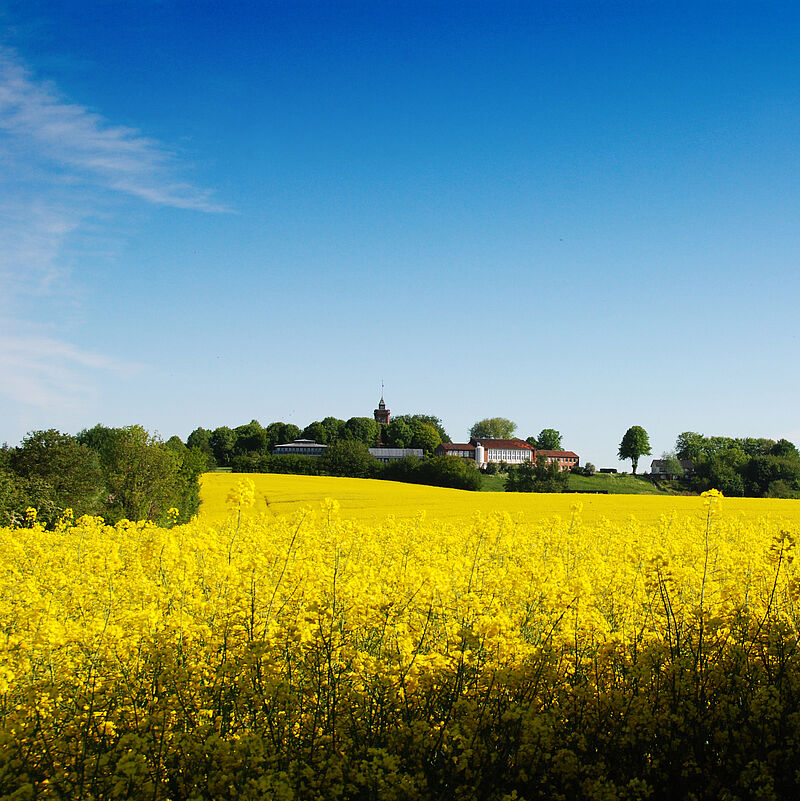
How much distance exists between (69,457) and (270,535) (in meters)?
26.8

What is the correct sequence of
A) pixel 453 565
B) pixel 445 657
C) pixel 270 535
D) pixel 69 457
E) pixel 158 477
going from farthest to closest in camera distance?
pixel 69 457
pixel 158 477
pixel 270 535
pixel 453 565
pixel 445 657

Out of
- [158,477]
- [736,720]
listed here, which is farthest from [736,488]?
[736,720]

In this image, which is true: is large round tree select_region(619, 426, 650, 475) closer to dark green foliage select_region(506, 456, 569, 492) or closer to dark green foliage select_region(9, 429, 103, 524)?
dark green foliage select_region(506, 456, 569, 492)

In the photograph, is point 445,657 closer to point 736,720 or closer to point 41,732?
point 736,720

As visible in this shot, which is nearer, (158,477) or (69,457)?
(158,477)

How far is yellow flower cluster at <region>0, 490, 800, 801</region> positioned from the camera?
4617 millimetres

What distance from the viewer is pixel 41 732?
4.86m

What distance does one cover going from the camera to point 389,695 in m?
5.34

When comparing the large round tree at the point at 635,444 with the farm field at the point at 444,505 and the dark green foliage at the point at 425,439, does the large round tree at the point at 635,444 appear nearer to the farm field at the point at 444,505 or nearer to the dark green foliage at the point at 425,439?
the dark green foliage at the point at 425,439

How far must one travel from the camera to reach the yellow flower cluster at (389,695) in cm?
462

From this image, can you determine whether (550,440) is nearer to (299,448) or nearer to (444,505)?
(299,448)

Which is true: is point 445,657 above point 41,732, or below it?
above

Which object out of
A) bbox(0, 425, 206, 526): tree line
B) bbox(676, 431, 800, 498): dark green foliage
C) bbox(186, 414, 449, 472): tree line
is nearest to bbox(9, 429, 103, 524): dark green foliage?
bbox(0, 425, 206, 526): tree line

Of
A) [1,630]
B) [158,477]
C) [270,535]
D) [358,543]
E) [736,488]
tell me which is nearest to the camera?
[1,630]
